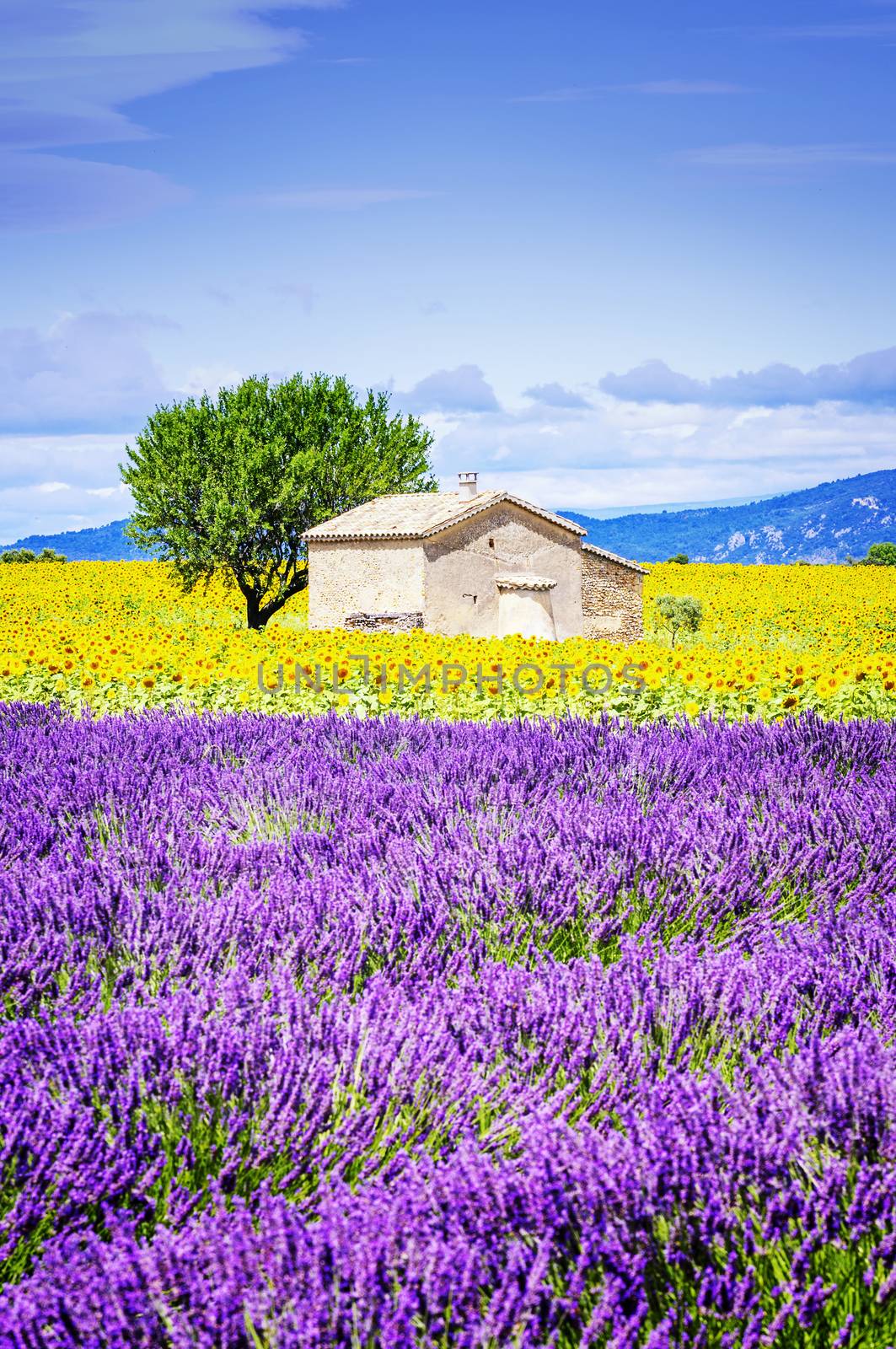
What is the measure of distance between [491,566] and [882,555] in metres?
38.3

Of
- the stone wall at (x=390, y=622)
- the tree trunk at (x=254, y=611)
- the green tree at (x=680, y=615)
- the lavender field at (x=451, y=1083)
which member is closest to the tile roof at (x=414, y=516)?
the stone wall at (x=390, y=622)

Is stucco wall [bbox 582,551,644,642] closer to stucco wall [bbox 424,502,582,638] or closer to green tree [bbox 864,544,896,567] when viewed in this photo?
stucco wall [bbox 424,502,582,638]

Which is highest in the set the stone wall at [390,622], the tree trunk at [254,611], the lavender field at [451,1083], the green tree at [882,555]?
the green tree at [882,555]

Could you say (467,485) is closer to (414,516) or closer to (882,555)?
(414,516)

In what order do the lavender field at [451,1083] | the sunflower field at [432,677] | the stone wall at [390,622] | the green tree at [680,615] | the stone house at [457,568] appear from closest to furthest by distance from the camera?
the lavender field at [451,1083], the sunflower field at [432,677], the stone wall at [390,622], the stone house at [457,568], the green tree at [680,615]

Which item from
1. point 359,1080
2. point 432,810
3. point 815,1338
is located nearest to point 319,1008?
point 359,1080

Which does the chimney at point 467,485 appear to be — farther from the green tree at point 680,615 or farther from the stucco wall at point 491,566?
the green tree at point 680,615

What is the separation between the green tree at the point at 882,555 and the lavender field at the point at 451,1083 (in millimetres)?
54081

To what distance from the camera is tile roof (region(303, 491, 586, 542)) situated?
21812mm

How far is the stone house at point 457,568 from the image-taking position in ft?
71.9

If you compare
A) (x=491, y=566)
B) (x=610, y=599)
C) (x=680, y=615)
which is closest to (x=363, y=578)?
(x=491, y=566)

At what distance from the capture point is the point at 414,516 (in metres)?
23.0

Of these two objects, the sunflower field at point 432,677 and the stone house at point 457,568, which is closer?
the sunflower field at point 432,677

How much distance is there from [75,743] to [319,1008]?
3.76 m
